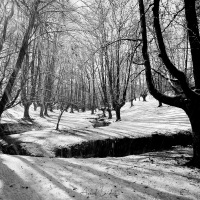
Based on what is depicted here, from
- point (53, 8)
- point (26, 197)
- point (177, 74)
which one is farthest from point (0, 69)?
point (177, 74)

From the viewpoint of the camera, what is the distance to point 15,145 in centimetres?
811

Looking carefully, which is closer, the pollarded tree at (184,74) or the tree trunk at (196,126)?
the pollarded tree at (184,74)

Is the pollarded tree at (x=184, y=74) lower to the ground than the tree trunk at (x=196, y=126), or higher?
higher

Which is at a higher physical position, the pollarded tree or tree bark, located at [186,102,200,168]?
the pollarded tree

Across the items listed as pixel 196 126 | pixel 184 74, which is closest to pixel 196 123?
pixel 196 126

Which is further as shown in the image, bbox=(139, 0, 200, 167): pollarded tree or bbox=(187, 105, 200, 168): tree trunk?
bbox=(187, 105, 200, 168): tree trunk

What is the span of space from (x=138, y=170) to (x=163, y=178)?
708 millimetres

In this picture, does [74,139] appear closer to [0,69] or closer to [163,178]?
[0,69]

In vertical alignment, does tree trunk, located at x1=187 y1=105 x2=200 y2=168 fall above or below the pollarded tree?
below

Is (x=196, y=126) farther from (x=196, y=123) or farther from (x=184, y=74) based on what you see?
(x=184, y=74)

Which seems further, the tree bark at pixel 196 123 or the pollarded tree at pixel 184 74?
the tree bark at pixel 196 123

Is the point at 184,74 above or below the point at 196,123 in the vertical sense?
above

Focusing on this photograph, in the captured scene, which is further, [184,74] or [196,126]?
[196,126]

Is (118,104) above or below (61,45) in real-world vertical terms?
below
